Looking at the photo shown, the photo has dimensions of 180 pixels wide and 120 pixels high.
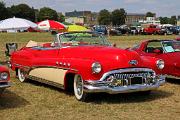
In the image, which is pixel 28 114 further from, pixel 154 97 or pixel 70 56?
pixel 154 97

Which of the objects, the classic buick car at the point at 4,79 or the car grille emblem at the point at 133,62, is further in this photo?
the car grille emblem at the point at 133,62

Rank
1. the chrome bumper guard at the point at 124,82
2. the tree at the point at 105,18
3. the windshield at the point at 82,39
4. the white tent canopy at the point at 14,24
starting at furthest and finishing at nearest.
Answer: the tree at the point at 105,18, the white tent canopy at the point at 14,24, the windshield at the point at 82,39, the chrome bumper guard at the point at 124,82

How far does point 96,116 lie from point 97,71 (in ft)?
3.64

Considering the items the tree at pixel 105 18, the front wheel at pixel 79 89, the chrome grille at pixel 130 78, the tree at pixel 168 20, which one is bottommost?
the tree at pixel 168 20

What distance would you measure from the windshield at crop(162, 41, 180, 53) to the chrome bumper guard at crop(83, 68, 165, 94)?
115 inches

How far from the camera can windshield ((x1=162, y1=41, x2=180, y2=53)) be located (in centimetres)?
1118

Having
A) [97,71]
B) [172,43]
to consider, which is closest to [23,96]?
[97,71]

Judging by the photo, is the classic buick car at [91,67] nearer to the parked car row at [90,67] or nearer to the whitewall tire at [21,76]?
the parked car row at [90,67]

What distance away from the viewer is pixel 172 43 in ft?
37.7

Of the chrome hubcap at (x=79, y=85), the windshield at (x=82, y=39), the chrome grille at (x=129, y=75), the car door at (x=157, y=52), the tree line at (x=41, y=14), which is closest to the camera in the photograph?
the chrome grille at (x=129, y=75)

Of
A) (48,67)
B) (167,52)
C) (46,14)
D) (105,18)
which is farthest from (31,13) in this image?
(48,67)

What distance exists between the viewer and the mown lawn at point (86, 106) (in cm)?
708

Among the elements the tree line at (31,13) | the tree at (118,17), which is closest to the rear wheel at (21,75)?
the tree line at (31,13)

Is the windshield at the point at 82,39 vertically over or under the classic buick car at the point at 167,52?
over
